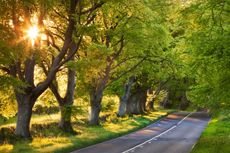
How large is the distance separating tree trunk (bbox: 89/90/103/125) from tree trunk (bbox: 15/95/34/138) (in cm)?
1412

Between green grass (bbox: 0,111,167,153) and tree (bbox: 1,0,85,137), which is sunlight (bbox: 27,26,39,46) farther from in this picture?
green grass (bbox: 0,111,167,153)

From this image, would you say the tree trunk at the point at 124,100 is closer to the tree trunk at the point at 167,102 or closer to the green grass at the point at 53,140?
the green grass at the point at 53,140

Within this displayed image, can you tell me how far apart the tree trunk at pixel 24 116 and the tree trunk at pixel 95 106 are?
14120mm

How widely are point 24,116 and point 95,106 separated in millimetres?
14855

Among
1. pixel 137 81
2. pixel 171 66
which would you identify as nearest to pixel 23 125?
pixel 171 66

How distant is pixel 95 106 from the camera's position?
4222 cm

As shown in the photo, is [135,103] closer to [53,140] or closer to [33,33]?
[53,140]

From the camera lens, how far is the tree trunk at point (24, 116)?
1092 inches

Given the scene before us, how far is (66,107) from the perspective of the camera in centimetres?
2916

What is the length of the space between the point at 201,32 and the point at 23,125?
1276cm

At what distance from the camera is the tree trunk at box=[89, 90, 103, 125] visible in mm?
41906

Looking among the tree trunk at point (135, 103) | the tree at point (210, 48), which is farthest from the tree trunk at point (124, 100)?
the tree at point (210, 48)

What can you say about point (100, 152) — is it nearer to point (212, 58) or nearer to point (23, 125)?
point (23, 125)

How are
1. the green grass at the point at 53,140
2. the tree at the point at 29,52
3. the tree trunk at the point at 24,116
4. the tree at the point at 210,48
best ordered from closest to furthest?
the tree at the point at 210,48 → the green grass at the point at 53,140 → the tree at the point at 29,52 → the tree trunk at the point at 24,116
